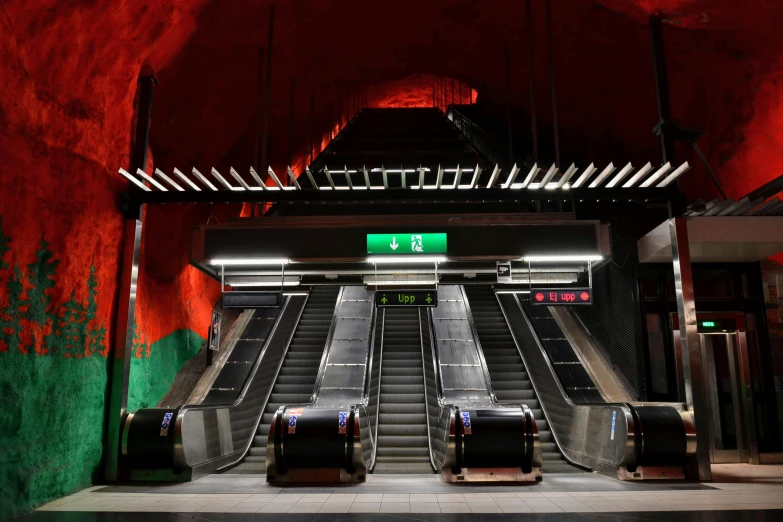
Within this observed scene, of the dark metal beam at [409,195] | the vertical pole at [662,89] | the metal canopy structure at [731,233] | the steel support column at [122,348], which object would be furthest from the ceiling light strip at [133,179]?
the metal canopy structure at [731,233]

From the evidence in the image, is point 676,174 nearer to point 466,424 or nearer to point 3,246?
point 466,424

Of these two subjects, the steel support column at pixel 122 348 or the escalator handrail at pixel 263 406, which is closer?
the steel support column at pixel 122 348

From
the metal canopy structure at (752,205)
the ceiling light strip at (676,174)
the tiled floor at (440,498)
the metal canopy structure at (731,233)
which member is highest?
the ceiling light strip at (676,174)

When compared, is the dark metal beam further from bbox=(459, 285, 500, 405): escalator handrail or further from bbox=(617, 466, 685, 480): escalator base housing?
bbox=(617, 466, 685, 480): escalator base housing

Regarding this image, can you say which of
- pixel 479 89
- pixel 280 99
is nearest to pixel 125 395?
pixel 280 99

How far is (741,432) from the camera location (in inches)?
406

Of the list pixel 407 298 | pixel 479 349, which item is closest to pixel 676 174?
pixel 407 298

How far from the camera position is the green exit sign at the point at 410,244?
Answer: 326 inches

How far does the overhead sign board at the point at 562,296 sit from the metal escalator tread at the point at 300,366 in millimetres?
5022

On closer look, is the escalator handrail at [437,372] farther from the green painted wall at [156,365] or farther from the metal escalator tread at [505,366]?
the green painted wall at [156,365]

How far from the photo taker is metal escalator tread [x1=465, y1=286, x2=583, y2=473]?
9.81 m

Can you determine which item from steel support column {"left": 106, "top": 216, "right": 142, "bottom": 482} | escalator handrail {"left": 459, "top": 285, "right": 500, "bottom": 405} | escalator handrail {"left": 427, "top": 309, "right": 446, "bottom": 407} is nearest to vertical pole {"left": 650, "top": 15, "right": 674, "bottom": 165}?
escalator handrail {"left": 459, "top": 285, "right": 500, "bottom": 405}

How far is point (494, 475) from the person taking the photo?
309 inches

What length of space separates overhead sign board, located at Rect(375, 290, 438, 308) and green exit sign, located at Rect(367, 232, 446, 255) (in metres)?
1.06
